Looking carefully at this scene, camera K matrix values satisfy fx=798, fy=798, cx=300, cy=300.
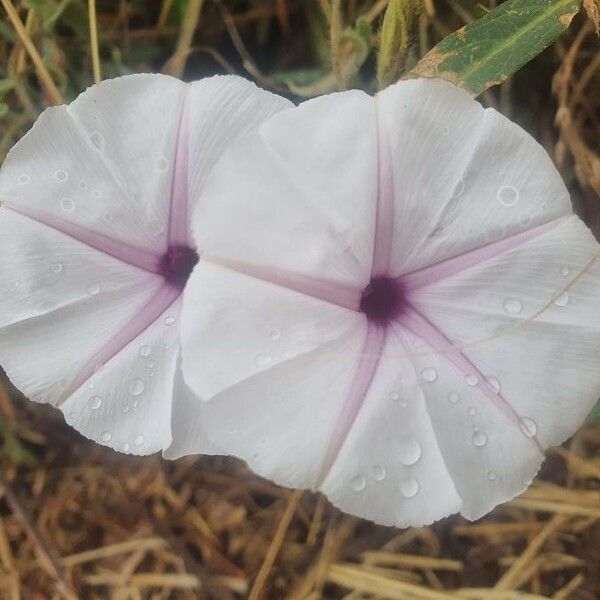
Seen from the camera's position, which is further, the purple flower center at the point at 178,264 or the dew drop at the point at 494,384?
the purple flower center at the point at 178,264

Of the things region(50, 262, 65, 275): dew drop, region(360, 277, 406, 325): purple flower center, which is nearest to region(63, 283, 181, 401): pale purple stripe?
region(50, 262, 65, 275): dew drop

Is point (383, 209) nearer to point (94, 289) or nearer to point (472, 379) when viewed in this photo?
point (472, 379)

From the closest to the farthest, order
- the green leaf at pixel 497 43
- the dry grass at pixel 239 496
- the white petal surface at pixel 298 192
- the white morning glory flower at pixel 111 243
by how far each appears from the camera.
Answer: the white petal surface at pixel 298 192
the white morning glory flower at pixel 111 243
the green leaf at pixel 497 43
the dry grass at pixel 239 496

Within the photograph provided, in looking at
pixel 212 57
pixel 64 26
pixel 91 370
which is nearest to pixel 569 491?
pixel 91 370

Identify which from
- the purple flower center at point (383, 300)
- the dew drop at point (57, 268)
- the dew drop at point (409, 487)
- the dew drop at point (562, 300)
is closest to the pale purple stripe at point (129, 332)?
the dew drop at point (57, 268)

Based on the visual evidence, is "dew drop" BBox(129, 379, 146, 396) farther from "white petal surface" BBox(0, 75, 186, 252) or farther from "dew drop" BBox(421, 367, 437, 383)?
"dew drop" BBox(421, 367, 437, 383)

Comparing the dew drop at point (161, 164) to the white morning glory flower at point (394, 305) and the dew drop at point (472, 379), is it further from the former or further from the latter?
the dew drop at point (472, 379)
